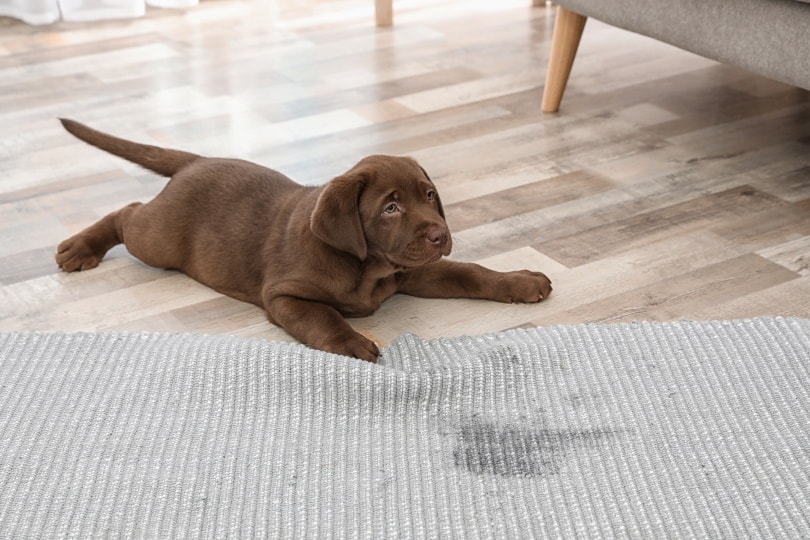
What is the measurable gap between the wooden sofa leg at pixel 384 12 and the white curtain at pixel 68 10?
2.90 feet

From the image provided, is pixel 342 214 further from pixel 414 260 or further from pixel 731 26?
pixel 731 26

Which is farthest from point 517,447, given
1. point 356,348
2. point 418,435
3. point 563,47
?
point 563,47

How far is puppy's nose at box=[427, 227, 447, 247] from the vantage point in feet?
5.43

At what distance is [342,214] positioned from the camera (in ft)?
5.49

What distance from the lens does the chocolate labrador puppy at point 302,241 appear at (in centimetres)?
168

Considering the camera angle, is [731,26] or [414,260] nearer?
[414,260]

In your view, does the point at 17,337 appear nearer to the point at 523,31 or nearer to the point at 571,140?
the point at 571,140

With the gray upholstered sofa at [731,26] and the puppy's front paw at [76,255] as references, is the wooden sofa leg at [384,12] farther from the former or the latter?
the puppy's front paw at [76,255]

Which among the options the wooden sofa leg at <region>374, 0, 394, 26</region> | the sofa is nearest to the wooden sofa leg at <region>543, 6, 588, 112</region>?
the sofa

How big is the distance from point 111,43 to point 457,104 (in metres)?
1.33

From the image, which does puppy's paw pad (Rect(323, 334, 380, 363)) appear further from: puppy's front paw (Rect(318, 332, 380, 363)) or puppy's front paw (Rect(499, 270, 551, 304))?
puppy's front paw (Rect(499, 270, 551, 304))

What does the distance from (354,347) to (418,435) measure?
0.22m

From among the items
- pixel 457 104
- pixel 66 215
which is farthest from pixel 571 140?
pixel 66 215

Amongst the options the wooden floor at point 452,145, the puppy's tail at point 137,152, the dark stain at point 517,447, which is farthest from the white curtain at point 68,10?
the dark stain at point 517,447
